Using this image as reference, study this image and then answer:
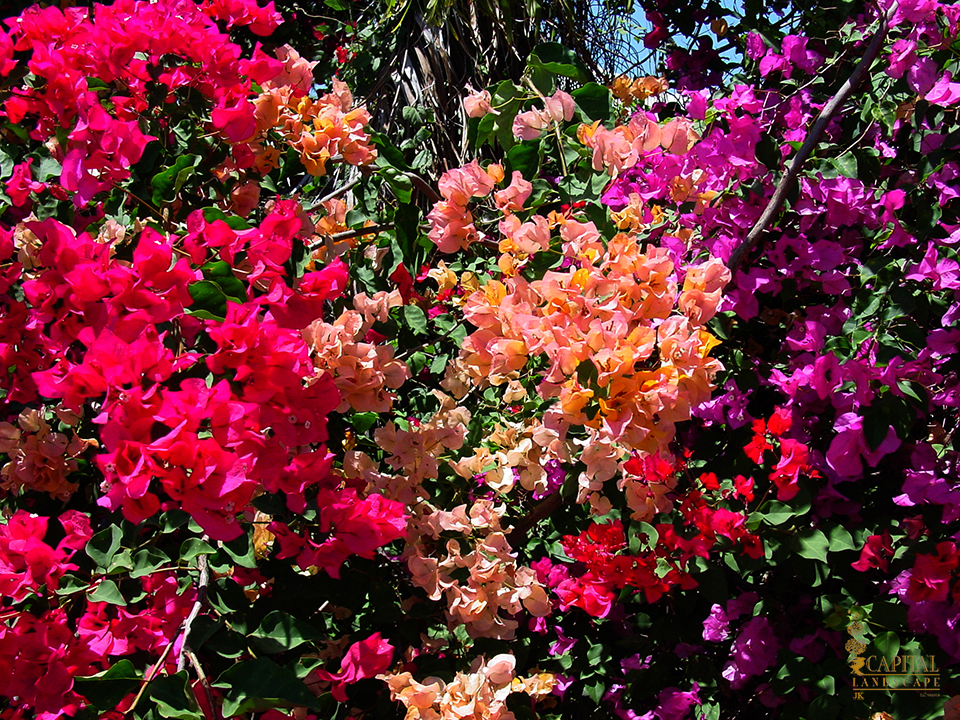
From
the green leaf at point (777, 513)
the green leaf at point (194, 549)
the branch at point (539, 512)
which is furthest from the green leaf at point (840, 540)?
the green leaf at point (194, 549)

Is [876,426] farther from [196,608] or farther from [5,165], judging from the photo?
[5,165]

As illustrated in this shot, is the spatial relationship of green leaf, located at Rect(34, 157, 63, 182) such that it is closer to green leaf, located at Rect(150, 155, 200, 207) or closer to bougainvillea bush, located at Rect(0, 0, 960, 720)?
bougainvillea bush, located at Rect(0, 0, 960, 720)

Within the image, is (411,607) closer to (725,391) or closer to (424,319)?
(424,319)

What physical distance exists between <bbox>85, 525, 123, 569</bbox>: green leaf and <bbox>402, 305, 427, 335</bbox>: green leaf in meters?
0.63

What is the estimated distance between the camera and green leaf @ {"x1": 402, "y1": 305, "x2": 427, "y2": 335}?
151 cm

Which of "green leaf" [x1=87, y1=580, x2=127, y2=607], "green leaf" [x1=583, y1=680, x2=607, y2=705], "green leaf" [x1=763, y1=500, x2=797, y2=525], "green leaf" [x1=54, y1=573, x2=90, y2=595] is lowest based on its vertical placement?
"green leaf" [x1=583, y1=680, x2=607, y2=705]

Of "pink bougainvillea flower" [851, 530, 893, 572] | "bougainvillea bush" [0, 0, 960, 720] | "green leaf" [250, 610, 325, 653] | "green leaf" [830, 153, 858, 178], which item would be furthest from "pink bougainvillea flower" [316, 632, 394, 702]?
"green leaf" [830, 153, 858, 178]

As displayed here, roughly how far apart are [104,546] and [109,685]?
0.85 ft

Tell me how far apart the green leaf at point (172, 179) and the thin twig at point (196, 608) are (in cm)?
59

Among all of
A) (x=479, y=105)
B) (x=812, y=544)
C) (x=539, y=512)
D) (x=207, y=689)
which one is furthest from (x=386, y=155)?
(x=812, y=544)

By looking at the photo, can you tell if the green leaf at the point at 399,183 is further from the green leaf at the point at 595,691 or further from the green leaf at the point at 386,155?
the green leaf at the point at 595,691

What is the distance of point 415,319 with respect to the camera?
1.52m

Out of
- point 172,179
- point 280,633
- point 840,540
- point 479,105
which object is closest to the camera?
point 280,633

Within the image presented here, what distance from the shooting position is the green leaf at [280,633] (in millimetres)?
1030
